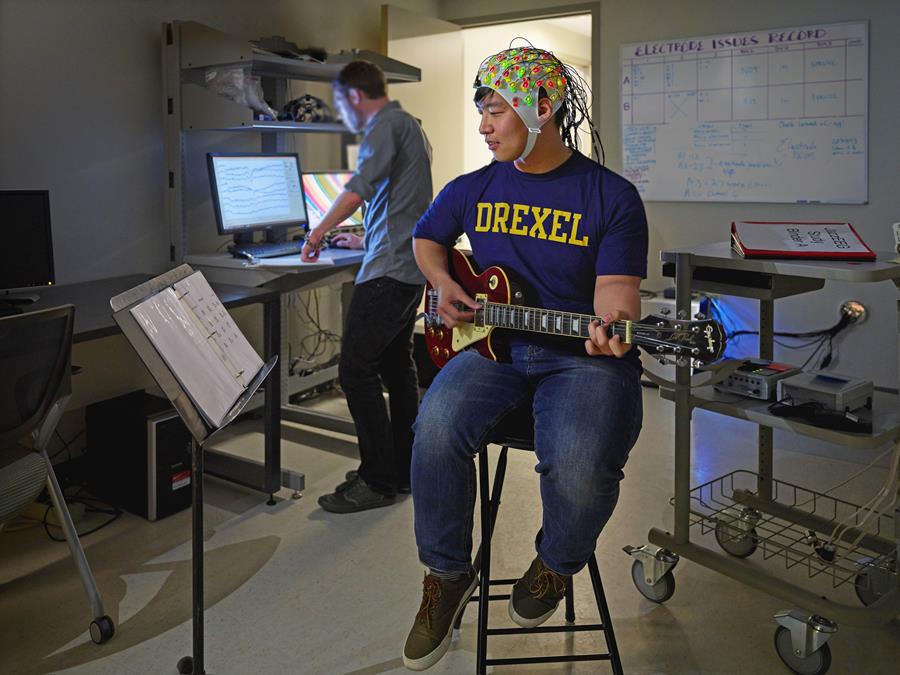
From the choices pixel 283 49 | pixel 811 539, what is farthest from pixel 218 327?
pixel 283 49

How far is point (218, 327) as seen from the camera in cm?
191

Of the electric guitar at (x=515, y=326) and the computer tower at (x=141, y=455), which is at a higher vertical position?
the electric guitar at (x=515, y=326)

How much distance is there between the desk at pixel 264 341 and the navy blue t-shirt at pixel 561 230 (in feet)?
3.47

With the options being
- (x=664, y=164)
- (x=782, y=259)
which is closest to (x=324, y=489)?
(x=782, y=259)

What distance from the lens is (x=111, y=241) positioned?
10.9 ft

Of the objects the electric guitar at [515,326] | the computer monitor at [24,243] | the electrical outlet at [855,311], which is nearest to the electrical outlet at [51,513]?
the computer monitor at [24,243]

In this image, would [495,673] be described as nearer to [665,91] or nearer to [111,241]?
[111,241]

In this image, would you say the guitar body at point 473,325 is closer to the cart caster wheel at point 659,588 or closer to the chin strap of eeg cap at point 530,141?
the chin strap of eeg cap at point 530,141

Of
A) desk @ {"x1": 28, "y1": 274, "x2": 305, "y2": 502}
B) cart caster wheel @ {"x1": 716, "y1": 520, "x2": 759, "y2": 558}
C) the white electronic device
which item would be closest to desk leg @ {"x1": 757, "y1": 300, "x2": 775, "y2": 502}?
cart caster wheel @ {"x1": 716, "y1": 520, "x2": 759, "y2": 558}

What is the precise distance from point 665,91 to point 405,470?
255cm

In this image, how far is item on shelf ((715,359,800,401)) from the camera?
2.13 metres

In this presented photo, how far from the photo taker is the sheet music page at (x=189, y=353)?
64.6 inches

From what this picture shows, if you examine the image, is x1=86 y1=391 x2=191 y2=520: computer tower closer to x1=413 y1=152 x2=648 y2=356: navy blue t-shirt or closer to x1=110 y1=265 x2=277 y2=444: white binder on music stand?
x1=110 y1=265 x2=277 y2=444: white binder on music stand

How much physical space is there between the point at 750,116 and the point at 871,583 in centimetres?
273
